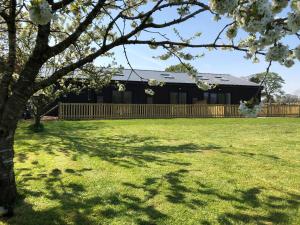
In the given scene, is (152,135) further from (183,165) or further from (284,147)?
(183,165)

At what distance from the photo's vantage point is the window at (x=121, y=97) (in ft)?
117

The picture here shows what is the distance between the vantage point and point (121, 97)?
118ft

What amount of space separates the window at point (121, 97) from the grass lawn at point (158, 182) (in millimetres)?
20497

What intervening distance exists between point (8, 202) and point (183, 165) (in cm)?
479

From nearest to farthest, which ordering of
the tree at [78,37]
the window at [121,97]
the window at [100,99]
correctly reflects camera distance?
the tree at [78,37], the window at [100,99], the window at [121,97]

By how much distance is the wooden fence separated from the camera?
2859cm

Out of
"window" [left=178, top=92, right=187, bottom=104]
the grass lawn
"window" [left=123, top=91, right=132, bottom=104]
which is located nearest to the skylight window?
"window" [left=178, top=92, right=187, bottom=104]

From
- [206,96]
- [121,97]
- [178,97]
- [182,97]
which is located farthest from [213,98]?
[121,97]

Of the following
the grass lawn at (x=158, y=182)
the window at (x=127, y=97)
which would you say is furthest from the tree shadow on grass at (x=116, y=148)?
the window at (x=127, y=97)

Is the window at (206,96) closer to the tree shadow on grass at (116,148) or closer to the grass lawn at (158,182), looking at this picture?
the tree shadow on grass at (116,148)

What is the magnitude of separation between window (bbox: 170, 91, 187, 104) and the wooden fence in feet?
17.0

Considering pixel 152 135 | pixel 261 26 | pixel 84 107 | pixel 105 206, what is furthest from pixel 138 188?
pixel 84 107

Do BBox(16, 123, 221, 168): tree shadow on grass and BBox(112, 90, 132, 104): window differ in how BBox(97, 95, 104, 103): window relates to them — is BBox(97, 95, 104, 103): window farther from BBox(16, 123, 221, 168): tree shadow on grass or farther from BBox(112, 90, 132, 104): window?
BBox(16, 123, 221, 168): tree shadow on grass

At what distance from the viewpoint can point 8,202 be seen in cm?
677
